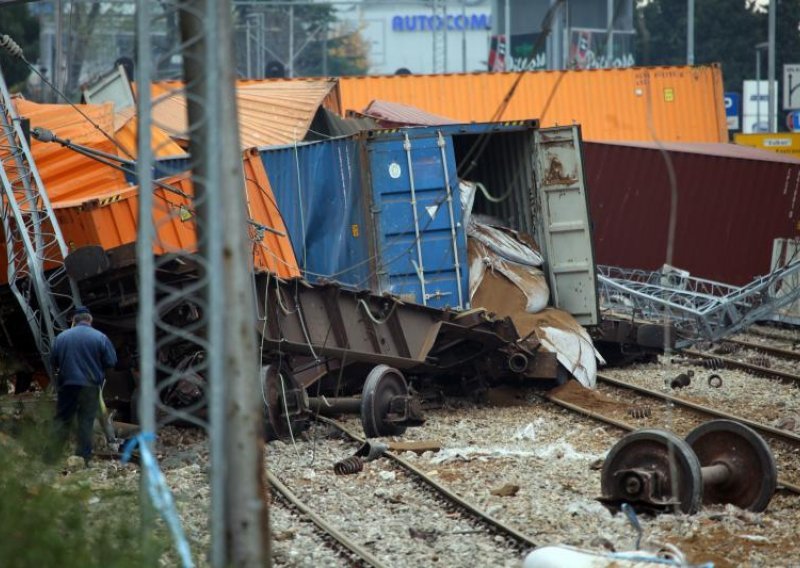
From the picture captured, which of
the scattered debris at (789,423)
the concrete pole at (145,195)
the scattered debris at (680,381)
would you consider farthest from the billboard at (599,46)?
the concrete pole at (145,195)

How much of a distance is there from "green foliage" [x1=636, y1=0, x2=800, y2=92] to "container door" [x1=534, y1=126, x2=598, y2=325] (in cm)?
5315

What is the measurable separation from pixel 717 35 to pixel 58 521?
231 feet

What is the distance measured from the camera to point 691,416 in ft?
48.4

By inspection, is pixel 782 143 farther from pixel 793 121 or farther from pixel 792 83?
pixel 793 121

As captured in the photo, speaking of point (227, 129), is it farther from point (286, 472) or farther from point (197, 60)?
point (286, 472)

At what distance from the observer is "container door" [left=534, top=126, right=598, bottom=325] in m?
17.1

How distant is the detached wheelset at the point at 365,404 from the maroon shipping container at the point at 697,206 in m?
12.6

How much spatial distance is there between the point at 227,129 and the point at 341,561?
4078 mm

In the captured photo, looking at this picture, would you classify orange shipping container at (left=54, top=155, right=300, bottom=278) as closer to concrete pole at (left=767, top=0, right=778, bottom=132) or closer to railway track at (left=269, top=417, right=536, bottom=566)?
railway track at (left=269, top=417, right=536, bottom=566)

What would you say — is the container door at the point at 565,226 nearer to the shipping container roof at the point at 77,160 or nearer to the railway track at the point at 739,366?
the railway track at the point at 739,366

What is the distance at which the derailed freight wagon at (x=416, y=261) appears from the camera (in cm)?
1434

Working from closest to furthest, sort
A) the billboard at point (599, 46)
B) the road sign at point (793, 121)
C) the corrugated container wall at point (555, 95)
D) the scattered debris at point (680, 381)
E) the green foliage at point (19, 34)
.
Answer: the scattered debris at point (680, 381) → the corrugated container wall at point (555, 95) → the road sign at point (793, 121) → the green foliage at point (19, 34) → the billboard at point (599, 46)

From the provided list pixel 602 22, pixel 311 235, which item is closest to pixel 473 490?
pixel 311 235

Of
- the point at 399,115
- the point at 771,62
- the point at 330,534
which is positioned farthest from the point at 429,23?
the point at 330,534
